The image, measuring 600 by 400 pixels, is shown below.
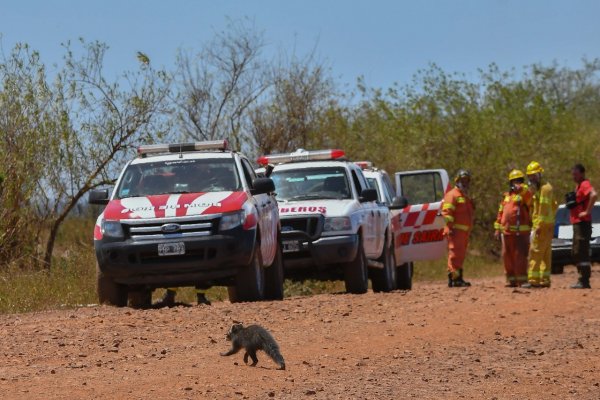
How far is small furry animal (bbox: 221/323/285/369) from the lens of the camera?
10.5 meters

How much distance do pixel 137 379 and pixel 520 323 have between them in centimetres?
573

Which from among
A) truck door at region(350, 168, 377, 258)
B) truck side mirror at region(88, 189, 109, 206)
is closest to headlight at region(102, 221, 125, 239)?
truck side mirror at region(88, 189, 109, 206)

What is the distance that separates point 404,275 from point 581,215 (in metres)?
4.48

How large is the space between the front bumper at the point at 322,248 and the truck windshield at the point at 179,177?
76.0 inches

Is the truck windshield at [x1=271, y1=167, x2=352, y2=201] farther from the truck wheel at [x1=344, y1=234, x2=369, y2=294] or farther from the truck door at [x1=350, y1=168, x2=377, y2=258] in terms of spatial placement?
the truck wheel at [x1=344, y1=234, x2=369, y2=294]

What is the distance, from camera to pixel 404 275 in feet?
77.7

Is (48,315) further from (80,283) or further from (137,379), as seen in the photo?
(137,379)

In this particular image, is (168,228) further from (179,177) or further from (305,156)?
(305,156)

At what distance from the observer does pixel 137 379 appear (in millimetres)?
9945

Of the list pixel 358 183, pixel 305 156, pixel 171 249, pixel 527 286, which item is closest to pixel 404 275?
pixel 527 286

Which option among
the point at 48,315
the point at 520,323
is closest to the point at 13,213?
the point at 48,315

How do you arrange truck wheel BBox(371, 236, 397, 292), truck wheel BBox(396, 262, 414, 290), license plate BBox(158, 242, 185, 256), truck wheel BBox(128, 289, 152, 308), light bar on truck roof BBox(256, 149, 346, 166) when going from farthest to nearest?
truck wheel BBox(396, 262, 414, 290), truck wheel BBox(371, 236, 397, 292), light bar on truck roof BBox(256, 149, 346, 166), truck wheel BBox(128, 289, 152, 308), license plate BBox(158, 242, 185, 256)

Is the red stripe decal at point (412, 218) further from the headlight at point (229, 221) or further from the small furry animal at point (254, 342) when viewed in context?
the small furry animal at point (254, 342)

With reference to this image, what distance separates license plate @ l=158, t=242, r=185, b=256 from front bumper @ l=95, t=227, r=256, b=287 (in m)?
0.04
